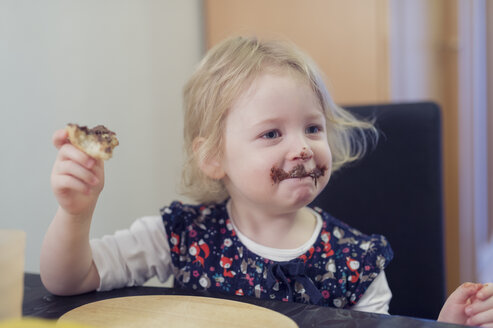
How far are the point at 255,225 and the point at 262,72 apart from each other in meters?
0.28

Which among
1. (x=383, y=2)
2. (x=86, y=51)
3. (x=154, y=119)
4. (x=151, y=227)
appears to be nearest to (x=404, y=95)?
(x=383, y=2)

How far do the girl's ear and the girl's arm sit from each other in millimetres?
254

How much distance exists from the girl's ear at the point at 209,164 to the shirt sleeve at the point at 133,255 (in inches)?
5.0

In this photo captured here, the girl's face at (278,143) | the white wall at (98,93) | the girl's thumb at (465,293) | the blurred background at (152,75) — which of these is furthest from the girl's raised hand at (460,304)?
the white wall at (98,93)

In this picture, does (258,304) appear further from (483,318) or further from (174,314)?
(483,318)

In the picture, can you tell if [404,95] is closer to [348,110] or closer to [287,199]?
[348,110]

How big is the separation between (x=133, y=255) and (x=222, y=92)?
0.32 metres

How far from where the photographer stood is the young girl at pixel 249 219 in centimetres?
82

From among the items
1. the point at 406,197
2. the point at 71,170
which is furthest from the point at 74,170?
the point at 406,197

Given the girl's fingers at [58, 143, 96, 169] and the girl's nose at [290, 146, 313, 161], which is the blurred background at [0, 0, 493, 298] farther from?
the girl's fingers at [58, 143, 96, 169]

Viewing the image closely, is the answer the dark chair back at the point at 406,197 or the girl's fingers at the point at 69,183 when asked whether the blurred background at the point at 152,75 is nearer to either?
the dark chair back at the point at 406,197

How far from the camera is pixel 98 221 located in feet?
4.75

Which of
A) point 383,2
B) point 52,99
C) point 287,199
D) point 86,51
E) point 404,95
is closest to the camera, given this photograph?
point 287,199

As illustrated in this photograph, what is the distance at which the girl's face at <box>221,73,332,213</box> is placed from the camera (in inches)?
32.5
